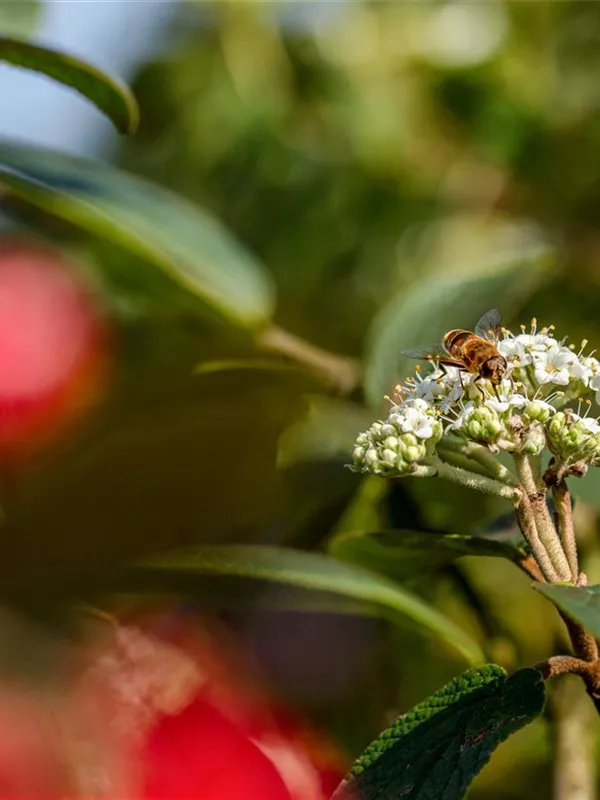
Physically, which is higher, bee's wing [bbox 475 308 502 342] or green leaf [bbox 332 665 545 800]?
bee's wing [bbox 475 308 502 342]

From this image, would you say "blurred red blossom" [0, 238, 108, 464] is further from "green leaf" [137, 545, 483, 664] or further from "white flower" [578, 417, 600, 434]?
"white flower" [578, 417, 600, 434]

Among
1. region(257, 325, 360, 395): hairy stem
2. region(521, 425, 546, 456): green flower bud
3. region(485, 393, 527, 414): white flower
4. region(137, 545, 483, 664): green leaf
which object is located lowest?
region(137, 545, 483, 664): green leaf

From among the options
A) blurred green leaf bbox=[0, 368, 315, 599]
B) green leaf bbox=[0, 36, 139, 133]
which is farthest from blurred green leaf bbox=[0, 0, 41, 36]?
blurred green leaf bbox=[0, 368, 315, 599]

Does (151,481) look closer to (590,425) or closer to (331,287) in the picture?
(590,425)

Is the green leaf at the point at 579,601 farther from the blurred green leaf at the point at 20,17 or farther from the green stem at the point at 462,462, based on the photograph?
the blurred green leaf at the point at 20,17

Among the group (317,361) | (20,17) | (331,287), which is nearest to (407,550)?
(317,361)

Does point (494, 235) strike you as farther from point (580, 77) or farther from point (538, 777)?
point (538, 777)

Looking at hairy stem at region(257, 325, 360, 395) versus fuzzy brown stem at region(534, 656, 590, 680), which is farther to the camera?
hairy stem at region(257, 325, 360, 395)
